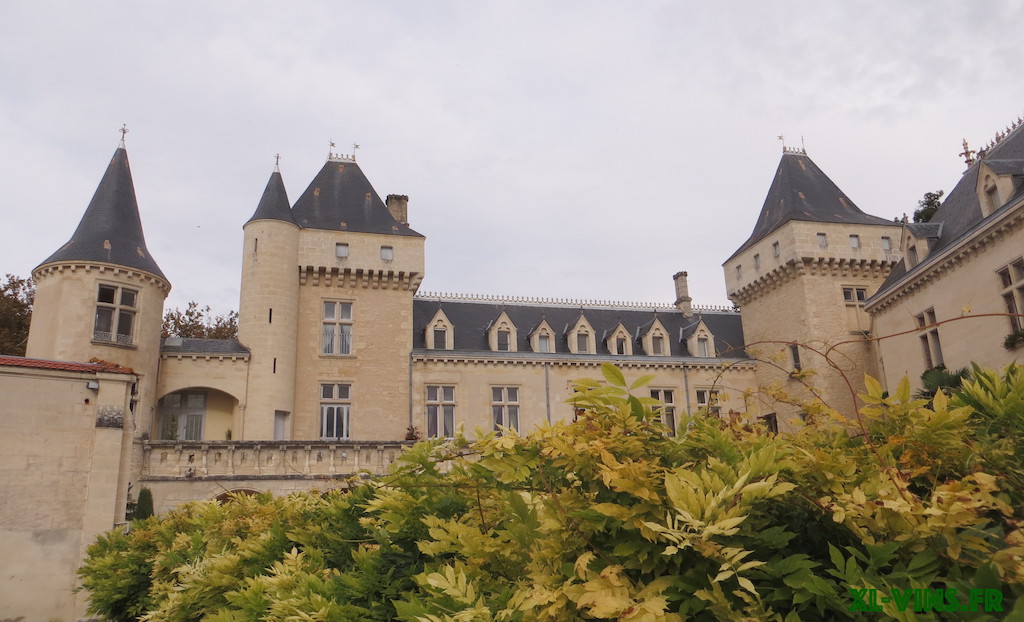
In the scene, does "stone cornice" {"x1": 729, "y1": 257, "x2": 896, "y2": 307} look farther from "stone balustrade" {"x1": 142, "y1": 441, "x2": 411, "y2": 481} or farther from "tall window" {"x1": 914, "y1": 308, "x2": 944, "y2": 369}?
"stone balustrade" {"x1": 142, "y1": 441, "x2": 411, "y2": 481}

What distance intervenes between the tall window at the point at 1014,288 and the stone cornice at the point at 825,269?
9.77 meters

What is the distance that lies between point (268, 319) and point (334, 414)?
4.09m

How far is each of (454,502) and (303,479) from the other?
1661 cm

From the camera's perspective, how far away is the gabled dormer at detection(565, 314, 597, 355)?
2903 cm

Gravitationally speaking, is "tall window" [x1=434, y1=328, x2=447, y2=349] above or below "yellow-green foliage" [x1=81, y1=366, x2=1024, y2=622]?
above

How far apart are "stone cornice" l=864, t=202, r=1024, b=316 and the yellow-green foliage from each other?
18.2 meters

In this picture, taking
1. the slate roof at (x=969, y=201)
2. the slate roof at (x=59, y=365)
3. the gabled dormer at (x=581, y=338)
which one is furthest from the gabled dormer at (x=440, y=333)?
the slate roof at (x=969, y=201)

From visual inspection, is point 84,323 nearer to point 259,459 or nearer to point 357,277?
point 259,459

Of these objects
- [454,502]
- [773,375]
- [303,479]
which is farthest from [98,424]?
[773,375]

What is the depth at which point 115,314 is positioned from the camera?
2102 cm

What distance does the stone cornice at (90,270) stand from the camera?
2066 cm

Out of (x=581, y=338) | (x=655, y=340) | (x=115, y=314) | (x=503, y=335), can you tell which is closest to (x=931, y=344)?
(x=655, y=340)

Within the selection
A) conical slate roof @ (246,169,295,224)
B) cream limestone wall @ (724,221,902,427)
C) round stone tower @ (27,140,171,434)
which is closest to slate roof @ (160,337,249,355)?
round stone tower @ (27,140,171,434)

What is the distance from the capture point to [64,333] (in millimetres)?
20234
